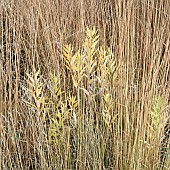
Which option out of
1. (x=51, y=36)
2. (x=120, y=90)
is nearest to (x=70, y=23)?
(x=51, y=36)

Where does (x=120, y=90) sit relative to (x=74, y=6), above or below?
below

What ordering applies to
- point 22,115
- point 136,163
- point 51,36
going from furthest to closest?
point 51,36, point 22,115, point 136,163

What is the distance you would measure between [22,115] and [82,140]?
1.03 feet

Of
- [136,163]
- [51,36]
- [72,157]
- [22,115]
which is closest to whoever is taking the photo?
[136,163]

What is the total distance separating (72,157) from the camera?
1328 mm

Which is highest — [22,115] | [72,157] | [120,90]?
[120,90]

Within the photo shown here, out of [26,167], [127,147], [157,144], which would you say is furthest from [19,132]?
[157,144]

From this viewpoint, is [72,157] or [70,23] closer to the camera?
[72,157]

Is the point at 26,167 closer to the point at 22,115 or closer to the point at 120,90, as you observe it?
the point at 22,115

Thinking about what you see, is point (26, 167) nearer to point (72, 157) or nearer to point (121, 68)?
point (72, 157)

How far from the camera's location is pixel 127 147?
1220 millimetres

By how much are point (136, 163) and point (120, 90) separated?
238mm

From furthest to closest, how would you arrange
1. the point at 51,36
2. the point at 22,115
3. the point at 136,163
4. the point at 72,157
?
1. the point at 51,36
2. the point at 22,115
3. the point at 72,157
4. the point at 136,163

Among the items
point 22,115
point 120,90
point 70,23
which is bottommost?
point 22,115
